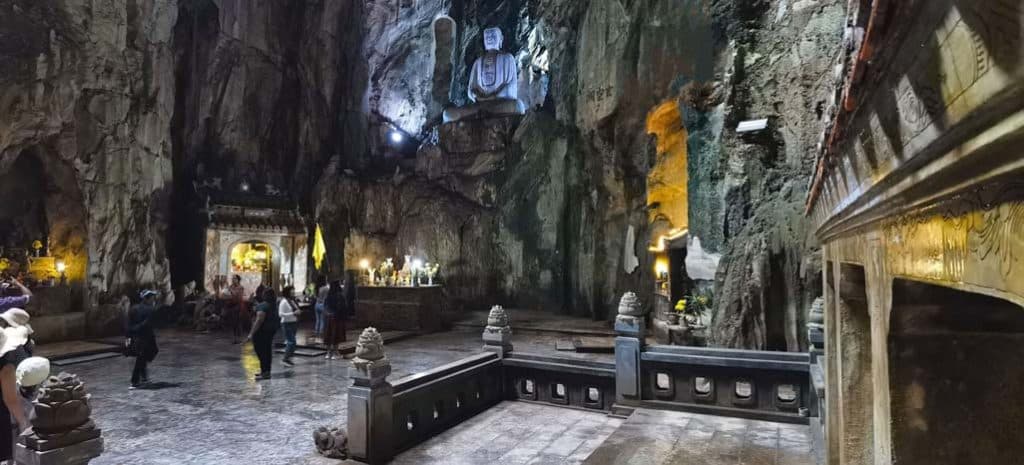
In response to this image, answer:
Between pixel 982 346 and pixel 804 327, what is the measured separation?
929 cm

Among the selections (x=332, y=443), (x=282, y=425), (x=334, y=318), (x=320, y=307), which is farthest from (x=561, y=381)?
(x=320, y=307)

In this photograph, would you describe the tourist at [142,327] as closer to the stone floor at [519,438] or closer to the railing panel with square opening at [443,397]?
the railing panel with square opening at [443,397]

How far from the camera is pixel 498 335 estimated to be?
31.2 feet

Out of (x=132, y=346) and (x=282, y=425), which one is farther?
(x=132, y=346)

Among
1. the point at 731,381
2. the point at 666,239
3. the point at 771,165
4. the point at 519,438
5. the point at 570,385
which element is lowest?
the point at 519,438

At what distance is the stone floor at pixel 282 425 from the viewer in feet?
21.4

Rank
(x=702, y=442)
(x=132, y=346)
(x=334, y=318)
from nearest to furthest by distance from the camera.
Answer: (x=702, y=442)
(x=132, y=346)
(x=334, y=318)

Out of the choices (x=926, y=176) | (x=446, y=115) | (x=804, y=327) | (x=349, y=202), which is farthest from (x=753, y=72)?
(x=349, y=202)

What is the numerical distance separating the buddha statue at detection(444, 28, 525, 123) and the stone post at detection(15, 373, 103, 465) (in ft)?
74.4

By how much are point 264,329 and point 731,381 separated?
802cm

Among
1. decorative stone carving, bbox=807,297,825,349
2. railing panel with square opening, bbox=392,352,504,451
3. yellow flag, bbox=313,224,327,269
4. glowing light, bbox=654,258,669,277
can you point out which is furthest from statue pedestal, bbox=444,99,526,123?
decorative stone carving, bbox=807,297,825,349

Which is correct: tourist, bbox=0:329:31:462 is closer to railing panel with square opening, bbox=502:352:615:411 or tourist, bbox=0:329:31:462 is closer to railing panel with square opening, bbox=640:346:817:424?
railing panel with square opening, bbox=502:352:615:411

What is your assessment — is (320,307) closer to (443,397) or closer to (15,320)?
(443,397)

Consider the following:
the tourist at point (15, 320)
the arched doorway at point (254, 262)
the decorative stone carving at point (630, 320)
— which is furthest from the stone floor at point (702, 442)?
the arched doorway at point (254, 262)
